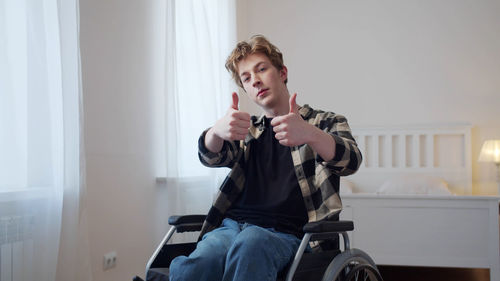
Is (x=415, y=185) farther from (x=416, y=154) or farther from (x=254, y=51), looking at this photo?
(x=254, y=51)

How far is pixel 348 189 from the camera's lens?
3311 mm

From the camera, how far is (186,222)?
4.74 feet

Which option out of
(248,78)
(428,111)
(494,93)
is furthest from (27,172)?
(494,93)

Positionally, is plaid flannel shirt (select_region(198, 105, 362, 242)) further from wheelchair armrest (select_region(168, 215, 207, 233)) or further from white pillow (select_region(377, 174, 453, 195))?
white pillow (select_region(377, 174, 453, 195))

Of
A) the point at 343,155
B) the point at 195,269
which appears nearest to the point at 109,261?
the point at 195,269

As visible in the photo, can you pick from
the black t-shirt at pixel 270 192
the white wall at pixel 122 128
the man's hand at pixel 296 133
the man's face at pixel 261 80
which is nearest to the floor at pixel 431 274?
the white wall at pixel 122 128

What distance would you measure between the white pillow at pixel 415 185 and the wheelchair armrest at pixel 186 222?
7.10 feet

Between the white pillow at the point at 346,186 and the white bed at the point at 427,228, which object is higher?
the white pillow at the point at 346,186

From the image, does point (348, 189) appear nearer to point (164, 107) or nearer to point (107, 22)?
point (164, 107)

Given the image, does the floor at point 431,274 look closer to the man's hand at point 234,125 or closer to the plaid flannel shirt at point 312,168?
the plaid flannel shirt at point 312,168

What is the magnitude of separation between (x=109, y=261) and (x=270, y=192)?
104 cm

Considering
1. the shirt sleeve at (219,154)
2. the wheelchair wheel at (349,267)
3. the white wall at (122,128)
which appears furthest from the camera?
the white wall at (122,128)

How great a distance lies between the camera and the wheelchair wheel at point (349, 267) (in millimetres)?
1161

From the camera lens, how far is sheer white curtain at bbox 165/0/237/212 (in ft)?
8.14
